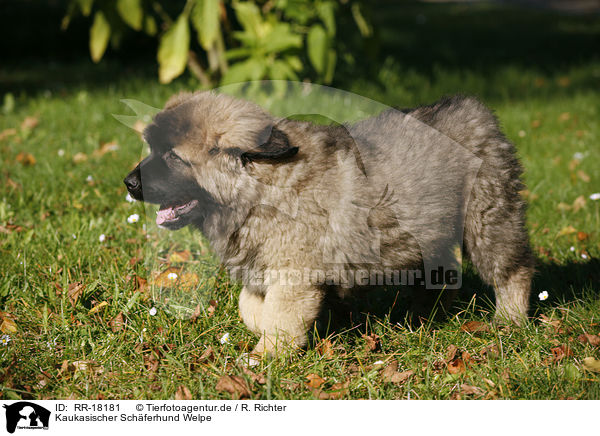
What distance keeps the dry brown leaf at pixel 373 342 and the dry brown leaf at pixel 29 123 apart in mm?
4318

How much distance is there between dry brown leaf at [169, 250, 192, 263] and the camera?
3.45m

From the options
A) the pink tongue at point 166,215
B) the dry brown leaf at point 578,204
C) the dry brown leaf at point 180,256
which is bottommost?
the dry brown leaf at point 180,256

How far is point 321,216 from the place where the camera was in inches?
97.6


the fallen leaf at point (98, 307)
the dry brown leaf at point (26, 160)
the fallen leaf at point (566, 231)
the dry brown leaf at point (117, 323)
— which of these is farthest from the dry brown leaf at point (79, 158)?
the fallen leaf at point (566, 231)

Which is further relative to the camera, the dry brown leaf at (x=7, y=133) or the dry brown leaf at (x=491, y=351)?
the dry brown leaf at (x=7, y=133)

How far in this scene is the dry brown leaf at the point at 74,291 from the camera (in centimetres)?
287

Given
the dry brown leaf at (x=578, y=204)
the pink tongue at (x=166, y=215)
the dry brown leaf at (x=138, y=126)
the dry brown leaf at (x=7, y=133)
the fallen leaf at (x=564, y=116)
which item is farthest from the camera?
the fallen leaf at (x=564, y=116)

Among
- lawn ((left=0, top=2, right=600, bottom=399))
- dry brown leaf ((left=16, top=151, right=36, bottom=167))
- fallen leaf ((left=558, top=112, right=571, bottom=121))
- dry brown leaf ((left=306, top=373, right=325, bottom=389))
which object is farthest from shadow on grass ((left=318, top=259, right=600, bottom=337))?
fallen leaf ((left=558, top=112, right=571, bottom=121))

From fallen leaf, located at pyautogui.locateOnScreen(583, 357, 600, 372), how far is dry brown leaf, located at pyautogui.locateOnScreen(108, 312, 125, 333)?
211cm

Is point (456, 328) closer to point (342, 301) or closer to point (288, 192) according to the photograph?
point (342, 301)

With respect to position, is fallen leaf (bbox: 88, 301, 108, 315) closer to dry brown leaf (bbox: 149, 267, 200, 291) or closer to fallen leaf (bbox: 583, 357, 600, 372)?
dry brown leaf (bbox: 149, 267, 200, 291)
